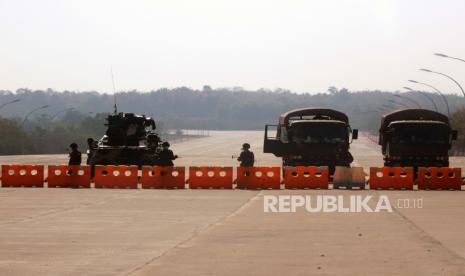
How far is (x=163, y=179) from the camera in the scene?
3528 centimetres

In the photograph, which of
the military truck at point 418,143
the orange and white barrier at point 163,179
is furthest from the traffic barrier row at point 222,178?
the military truck at point 418,143

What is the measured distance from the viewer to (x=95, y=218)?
74.0 ft

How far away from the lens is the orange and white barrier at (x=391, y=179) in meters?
35.1

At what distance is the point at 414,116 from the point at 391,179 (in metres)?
10.5

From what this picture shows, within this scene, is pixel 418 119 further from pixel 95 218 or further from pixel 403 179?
pixel 95 218

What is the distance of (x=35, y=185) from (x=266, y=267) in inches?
881

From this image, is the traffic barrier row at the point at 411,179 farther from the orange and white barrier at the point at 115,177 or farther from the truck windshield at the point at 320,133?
the orange and white barrier at the point at 115,177

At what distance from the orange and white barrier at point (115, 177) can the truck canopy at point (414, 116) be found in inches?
570

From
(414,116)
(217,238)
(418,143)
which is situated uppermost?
(414,116)

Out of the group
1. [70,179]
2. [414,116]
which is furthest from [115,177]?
[414,116]

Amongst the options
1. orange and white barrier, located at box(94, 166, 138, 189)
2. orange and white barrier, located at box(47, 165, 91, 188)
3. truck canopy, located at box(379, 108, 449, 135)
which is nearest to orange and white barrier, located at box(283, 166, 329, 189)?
orange and white barrier, located at box(94, 166, 138, 189)

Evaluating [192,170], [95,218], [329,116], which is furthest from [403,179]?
[95,218]

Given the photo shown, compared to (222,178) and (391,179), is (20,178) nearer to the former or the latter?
(222,178)

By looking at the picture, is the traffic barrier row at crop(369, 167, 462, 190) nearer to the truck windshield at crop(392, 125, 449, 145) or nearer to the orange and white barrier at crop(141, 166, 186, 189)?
the truck windshield at crop(392, 125, 449, 145)
